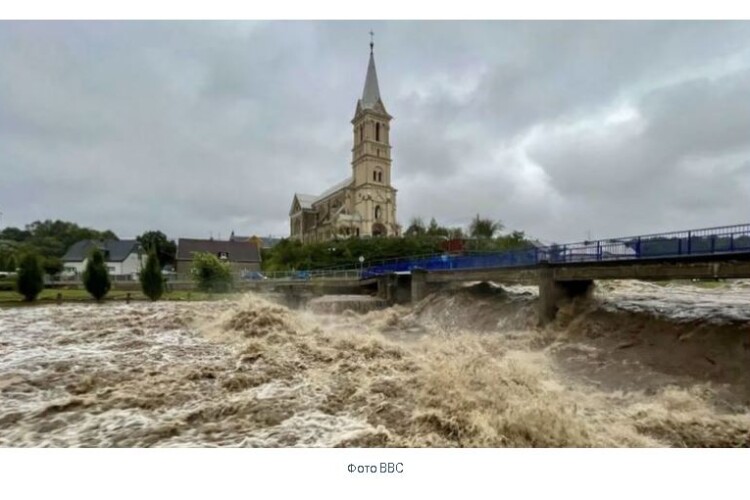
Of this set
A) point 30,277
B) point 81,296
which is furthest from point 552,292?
point 81,296

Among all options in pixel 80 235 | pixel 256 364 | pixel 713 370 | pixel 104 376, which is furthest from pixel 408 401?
pixel 80 235

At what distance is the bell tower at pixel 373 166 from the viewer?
44.8m

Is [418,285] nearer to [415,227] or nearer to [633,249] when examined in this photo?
[633,249]

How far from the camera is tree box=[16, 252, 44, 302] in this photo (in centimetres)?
976

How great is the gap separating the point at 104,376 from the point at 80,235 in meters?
11.5

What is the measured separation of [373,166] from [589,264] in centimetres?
3971

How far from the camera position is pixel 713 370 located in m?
5.67

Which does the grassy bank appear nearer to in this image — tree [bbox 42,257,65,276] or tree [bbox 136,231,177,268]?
tree [bbox 42,257,65,276]

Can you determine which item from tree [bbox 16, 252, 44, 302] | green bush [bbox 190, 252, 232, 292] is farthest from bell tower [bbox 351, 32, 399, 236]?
tree [bbox 16, 252, 44, 302]

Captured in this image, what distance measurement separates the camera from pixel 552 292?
996 centimetres

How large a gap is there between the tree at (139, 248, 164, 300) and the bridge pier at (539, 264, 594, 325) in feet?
53.4

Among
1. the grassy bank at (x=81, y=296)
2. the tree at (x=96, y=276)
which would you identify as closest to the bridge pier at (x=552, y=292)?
the grassy bank at (x=81, y=296)

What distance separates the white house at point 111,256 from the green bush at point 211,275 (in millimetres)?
2861

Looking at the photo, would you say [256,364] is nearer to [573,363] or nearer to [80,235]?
[573,363]
